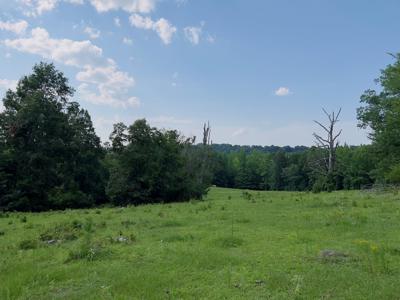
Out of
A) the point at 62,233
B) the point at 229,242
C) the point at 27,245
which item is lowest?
the point at 27,245

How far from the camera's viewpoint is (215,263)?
731 cm

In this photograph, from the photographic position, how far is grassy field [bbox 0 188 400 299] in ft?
18.9

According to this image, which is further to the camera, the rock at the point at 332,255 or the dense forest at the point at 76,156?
the dense forest at the point at 76,156

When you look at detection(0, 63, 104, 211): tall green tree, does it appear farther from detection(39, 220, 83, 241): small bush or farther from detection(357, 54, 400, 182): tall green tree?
detection(357, 54, 400, 182): tall green tree

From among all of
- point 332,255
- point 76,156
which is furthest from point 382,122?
point 332,255

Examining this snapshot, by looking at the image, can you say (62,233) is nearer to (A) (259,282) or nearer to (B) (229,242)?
(B) (229,242)

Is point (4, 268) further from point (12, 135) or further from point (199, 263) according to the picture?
point (12, 135)

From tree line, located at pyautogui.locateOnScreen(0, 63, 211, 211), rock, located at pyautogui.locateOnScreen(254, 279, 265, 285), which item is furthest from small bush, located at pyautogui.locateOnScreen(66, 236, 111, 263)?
tree line, located at pyautogui.locateOnScreen(0, 63, 211, 211)

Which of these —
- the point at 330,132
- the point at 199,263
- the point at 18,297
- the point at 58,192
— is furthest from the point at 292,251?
the point at 330,132

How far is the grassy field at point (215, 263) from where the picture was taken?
575 cm

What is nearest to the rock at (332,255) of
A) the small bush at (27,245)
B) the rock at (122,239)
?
the rock at (122,239)

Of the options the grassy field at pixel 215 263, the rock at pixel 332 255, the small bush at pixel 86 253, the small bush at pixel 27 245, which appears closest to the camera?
the grassy field at pixel 215 263

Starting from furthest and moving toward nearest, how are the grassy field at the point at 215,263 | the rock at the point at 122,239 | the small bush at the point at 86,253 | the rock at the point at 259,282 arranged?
the rock at the point at 122,239 → the small bush at the point at 86,253 → the rock at the point at 259,282 → the grassy field at the point at 215,263

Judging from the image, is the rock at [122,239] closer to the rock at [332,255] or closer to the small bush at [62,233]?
the small bush at [62,233]
